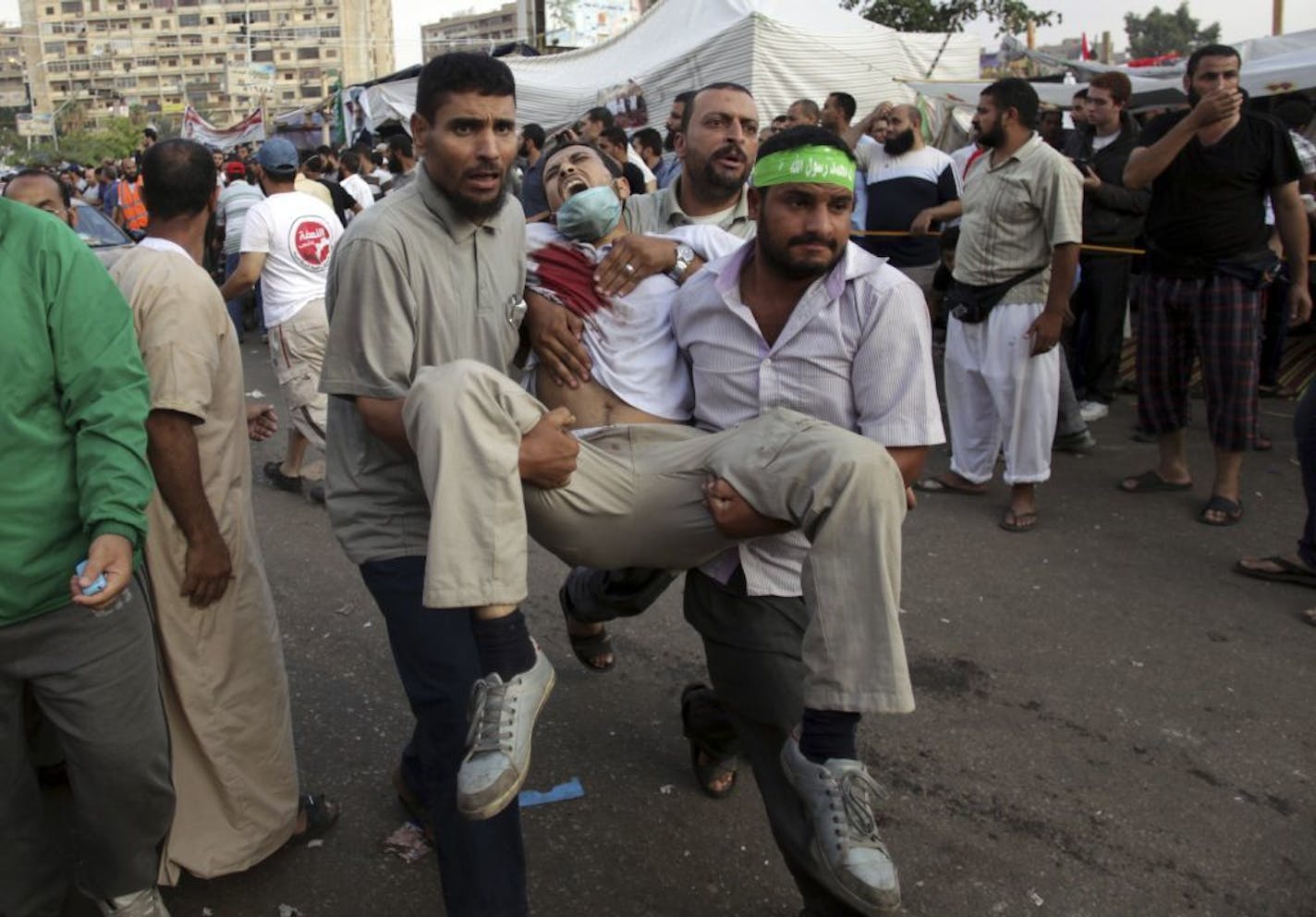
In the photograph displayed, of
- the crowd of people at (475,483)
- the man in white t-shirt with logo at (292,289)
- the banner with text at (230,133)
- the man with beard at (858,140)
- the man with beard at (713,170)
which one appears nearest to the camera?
the crowd of people at (475,483)

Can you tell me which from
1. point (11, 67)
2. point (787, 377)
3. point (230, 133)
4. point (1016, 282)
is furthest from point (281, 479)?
point (11, 67)

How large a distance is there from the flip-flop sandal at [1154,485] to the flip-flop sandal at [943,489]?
852 millimetres

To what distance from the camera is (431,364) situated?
106 inches

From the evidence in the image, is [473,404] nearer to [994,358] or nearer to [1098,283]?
[994,358]

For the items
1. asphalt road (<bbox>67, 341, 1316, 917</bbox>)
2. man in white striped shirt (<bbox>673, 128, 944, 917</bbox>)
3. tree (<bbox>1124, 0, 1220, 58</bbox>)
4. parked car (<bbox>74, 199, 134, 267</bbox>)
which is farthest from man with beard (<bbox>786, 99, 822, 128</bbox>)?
tree (<bbox>1124, 0, 1220, 58</bbox>)

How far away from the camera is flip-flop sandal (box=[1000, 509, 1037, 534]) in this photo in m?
5.84

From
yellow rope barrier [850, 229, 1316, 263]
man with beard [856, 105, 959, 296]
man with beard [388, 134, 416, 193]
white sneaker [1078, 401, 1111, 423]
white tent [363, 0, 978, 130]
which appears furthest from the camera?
white tent [363, 0, 978, 130]

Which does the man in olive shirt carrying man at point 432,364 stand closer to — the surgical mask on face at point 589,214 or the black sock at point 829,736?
the surgical mask on face at point 589,214

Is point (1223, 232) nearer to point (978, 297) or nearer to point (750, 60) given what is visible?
point (978, 297)

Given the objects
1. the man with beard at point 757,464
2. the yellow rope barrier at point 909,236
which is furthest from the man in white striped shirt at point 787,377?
the yellow rope barrier at point 909,236

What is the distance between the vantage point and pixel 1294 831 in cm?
316

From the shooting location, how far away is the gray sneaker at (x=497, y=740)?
2250mm

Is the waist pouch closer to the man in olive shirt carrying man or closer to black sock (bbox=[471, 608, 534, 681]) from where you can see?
the man in olive shirt carrying man

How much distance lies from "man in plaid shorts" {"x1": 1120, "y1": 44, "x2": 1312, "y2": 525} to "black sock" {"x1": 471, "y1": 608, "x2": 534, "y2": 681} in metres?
4.64
